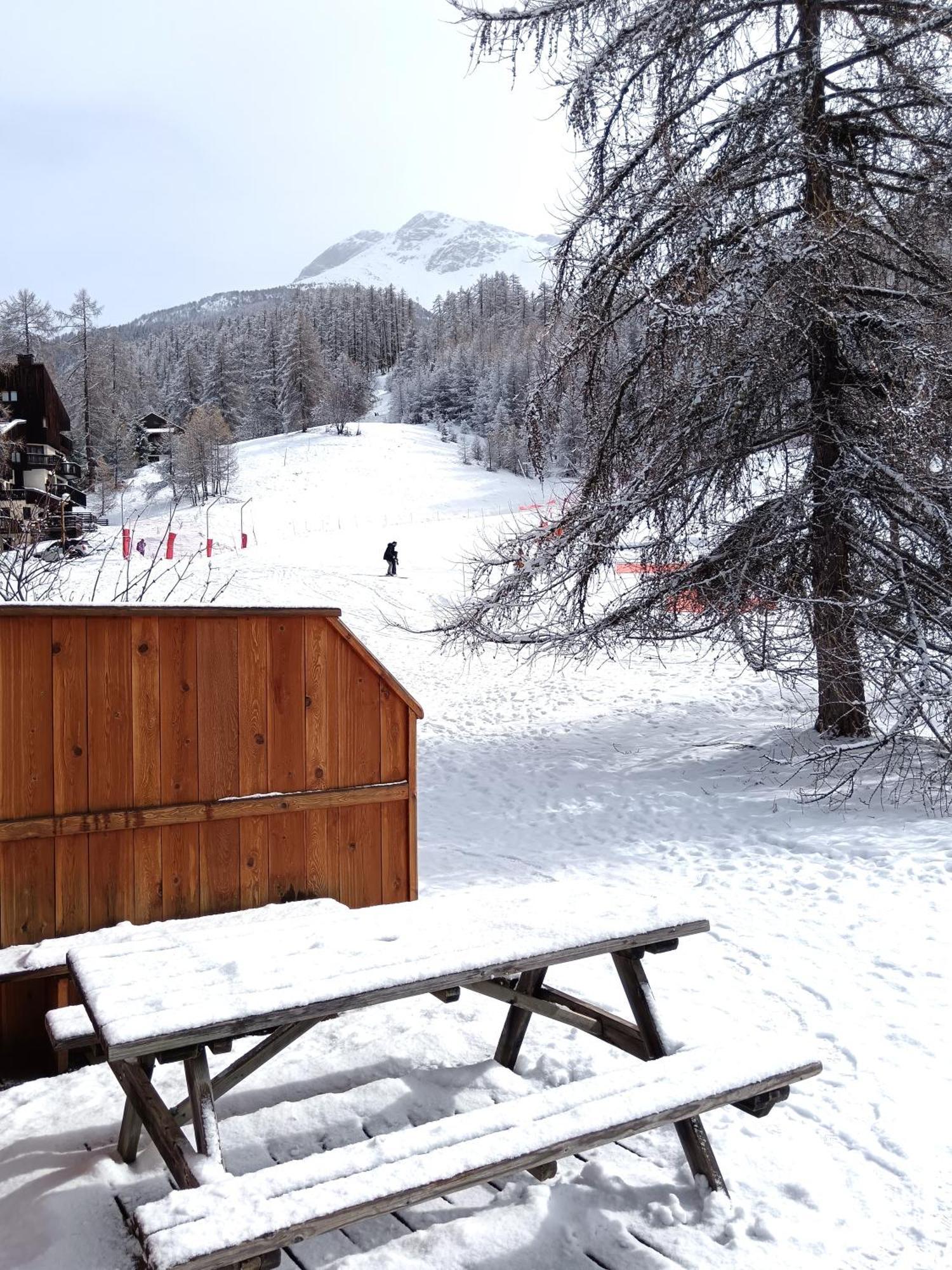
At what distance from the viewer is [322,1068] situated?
3.73m

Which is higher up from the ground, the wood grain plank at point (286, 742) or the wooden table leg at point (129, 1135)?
the wood grain plank at point (286, 742)

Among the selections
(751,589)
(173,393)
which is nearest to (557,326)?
(751,589)

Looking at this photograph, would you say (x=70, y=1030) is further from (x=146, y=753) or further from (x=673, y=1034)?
(x=673, y=1034)

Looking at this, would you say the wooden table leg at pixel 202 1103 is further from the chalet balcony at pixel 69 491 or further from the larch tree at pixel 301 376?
the larch tree at pixel 301 376

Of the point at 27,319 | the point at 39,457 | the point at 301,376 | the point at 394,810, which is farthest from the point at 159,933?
the point at 301,376

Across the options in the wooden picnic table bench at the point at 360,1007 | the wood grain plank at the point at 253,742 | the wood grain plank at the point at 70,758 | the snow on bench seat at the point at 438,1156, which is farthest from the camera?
the wood grain plank at the point at 253,742

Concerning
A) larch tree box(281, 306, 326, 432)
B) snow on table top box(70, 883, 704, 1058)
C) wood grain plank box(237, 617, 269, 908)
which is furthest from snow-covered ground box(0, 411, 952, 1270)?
larch tree box(281, 306, 326, 432)

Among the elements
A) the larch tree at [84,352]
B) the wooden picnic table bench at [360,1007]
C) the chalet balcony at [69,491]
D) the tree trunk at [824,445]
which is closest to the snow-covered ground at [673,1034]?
the wooden picnic table bench at [360,1007]

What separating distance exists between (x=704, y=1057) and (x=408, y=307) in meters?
152

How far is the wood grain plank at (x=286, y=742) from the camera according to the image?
463cm

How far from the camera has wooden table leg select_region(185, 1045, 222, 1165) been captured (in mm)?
2473

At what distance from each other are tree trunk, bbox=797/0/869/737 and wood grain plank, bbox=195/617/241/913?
548cm

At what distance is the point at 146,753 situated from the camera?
4.30 metres

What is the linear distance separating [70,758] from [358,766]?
4.57 feet
